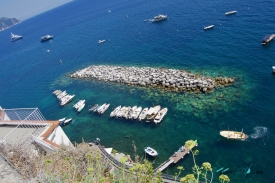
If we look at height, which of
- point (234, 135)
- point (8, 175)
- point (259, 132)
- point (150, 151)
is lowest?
point (259, 132)


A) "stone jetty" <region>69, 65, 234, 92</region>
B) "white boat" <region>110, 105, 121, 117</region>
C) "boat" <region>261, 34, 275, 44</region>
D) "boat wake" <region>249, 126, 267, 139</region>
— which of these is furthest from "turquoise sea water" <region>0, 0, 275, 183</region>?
"stone jetty" <region>69, 65, 234, 92</region>

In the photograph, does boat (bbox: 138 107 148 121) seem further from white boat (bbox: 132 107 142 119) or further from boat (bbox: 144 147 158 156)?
boat (bbox: 144 147 158 156)

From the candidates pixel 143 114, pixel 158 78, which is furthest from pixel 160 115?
pixel 158 78

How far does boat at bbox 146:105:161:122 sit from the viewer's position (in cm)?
4063

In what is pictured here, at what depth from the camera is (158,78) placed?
50.1 meters

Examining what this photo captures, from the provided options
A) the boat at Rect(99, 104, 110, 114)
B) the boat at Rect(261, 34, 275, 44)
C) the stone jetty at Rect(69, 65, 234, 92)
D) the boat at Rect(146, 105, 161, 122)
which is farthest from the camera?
the boat at Rect(261, 34, 275, 44)

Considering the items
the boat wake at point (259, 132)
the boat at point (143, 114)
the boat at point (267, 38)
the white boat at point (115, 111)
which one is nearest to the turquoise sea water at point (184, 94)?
the boat wake at point (259, 132)

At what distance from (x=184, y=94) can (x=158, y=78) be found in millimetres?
8319

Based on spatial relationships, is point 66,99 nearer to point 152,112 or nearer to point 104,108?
point 104,108

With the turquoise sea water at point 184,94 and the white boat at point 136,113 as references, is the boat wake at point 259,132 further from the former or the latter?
the white boat at point 136,113

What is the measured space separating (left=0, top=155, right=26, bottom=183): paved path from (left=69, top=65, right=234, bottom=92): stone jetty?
3634 centimetres

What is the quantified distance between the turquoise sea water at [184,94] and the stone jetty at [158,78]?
1.85 metres

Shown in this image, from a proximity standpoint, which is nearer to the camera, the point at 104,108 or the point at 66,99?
the point at 104,108

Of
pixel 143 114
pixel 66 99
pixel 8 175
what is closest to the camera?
pixel 8 175
